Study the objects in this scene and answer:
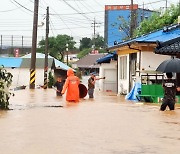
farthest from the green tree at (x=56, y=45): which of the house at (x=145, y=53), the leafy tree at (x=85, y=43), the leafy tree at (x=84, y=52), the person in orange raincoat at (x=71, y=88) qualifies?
the person in orange raincoat at (x=71, y=88)

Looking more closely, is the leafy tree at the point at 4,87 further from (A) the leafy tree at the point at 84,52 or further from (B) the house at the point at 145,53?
(A) the leafy tree at the point at 84,52

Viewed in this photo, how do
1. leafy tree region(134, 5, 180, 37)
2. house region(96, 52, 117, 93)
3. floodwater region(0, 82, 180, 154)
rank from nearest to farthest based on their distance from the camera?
floodwater region(0, 82, 180, 154)
house region(96, 52, 117, 93)
leafy tree region(134, 5, 180, 37)

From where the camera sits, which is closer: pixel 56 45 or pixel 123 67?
→ pixel 123 67

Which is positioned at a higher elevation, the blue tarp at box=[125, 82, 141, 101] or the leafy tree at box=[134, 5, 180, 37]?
the leafy tree at box=[134, 5, 180, 37]

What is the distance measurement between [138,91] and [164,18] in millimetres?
16038

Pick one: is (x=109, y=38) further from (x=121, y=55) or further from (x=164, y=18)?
(x=121, y=55)

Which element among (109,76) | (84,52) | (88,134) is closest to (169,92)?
(88,134)

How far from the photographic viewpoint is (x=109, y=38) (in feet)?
245

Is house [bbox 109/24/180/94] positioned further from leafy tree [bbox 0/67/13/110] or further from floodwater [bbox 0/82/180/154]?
floodwater [bbox 0/82/180/154]

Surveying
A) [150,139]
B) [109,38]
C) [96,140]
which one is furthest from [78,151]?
[109,38]

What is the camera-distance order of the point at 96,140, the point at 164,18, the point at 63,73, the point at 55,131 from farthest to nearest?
the point at 63,73 → the point at 164,18 → the point at 55,131 → the point at 96,140

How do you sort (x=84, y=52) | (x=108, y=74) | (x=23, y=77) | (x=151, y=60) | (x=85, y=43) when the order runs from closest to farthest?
(x=151, y=60) < (x=108, y=74) < (x=23, y=77) < (x=84, y=52) < (x=85, y=43)

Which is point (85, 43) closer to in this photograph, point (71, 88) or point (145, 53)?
point (145, 53)

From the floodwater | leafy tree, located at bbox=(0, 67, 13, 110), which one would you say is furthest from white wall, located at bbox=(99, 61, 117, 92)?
the floodwater
